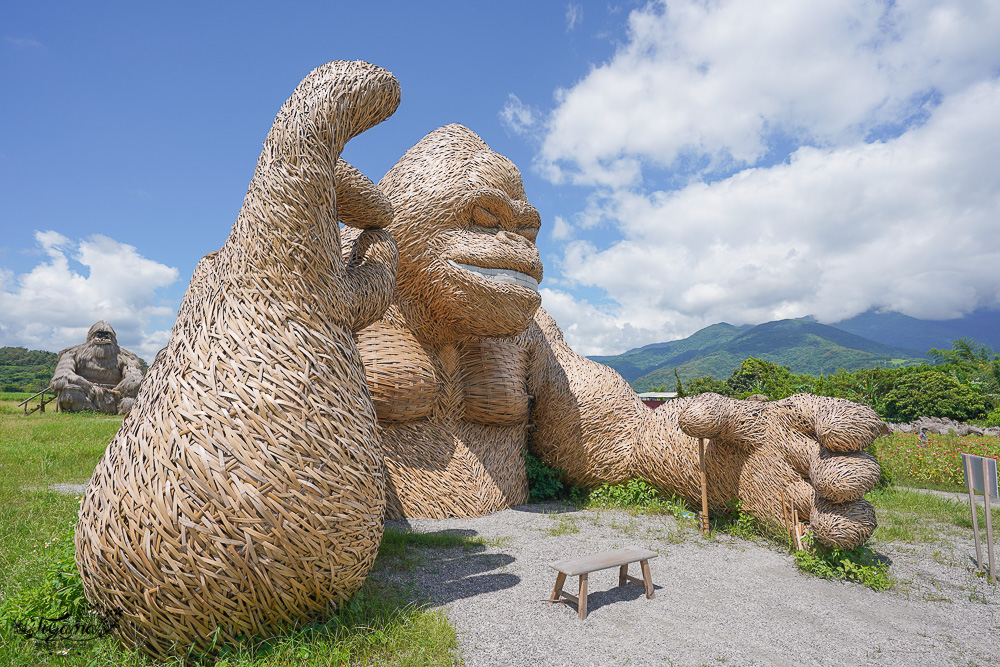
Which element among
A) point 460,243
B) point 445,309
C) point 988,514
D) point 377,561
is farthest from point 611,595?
point 460,243

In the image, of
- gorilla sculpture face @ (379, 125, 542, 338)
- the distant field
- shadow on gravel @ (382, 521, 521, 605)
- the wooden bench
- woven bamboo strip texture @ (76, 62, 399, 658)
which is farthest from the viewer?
the distant field

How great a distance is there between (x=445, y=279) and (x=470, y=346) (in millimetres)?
1124

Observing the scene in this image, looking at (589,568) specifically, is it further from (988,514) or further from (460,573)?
(988,514)

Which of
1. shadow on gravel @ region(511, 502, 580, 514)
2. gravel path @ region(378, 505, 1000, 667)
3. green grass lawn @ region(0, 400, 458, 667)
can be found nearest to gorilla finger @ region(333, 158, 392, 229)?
green grass lawn @ region(0, 400, 458, 667)

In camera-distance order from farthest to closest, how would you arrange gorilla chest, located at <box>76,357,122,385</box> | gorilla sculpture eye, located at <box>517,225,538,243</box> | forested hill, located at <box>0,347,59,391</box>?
forested hill, located at <box>0,347,59,391</box>
gorilla chest, located at <box>76,357,122,385</box>
gorilla sculpture eye, located at <box>517,225,538,243</box>

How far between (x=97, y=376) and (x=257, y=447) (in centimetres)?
1853

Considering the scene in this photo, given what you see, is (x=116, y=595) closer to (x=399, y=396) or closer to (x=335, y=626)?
(x=335, y=626)

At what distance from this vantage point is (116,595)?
2.51m

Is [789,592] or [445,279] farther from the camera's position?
[445,279]

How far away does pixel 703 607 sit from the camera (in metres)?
3.70

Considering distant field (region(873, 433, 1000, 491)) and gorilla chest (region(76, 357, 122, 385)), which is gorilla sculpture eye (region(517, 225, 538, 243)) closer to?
distant field (region(873, 433, 1000, 491))

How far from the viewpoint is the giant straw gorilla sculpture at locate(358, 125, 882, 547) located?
15.5ft

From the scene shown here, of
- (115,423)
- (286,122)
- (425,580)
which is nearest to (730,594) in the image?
(425,580)

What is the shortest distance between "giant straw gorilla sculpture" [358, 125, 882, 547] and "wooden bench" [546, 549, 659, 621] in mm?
1686
